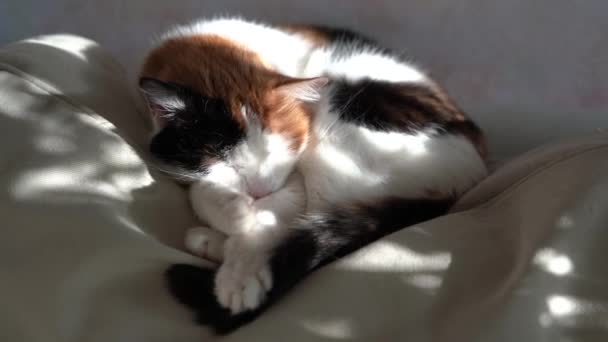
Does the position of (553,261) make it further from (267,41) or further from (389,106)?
(267,41)

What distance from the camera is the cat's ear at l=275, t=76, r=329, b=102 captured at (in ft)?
3.26

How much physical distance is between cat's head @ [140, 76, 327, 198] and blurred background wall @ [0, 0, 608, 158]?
0.53 meters

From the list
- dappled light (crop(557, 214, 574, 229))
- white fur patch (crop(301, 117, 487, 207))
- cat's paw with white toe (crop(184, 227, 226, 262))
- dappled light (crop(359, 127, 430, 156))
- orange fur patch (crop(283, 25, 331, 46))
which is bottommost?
cat's paw with white toe (crop(184, 227, 226, 262))

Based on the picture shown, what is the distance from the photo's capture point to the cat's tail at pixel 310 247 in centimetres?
74

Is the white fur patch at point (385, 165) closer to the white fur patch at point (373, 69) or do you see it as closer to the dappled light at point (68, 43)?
the white fur patch at point (373, 69)

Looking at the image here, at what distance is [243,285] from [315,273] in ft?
0.36

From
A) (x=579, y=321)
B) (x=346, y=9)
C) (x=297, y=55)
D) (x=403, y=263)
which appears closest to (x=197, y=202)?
(x=403, y=263)

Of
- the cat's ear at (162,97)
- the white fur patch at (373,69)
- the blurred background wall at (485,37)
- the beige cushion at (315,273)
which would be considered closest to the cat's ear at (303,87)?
the white fur patch at (373,69)

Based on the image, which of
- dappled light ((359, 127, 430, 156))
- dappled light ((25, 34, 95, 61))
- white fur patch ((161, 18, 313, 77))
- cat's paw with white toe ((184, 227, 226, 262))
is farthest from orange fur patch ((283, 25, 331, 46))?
cat's paw with white toe ((184, 227, 226, 262))

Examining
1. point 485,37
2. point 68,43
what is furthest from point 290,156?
point 485,37

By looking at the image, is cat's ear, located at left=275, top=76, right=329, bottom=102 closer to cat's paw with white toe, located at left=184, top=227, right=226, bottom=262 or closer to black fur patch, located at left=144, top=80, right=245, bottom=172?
black fur patch, located at left=144, top=80, right=245, bottom=172

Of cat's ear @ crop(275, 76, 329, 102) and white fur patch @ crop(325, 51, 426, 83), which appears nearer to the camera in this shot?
cat's ear @ crop(275, 76, 329, 102)

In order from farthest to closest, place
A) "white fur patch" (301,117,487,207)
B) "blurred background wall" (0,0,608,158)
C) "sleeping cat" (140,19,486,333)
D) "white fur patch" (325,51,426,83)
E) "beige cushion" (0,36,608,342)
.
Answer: "blurred background wall" (0,0,608,158) → "white fur patch" (325,51,426,83) → "white fur patch" (301,117,487,207) → "sleeping cat" (140,19,486,333) → "beige cushion" (0,36,608,342)

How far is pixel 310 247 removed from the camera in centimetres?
81
